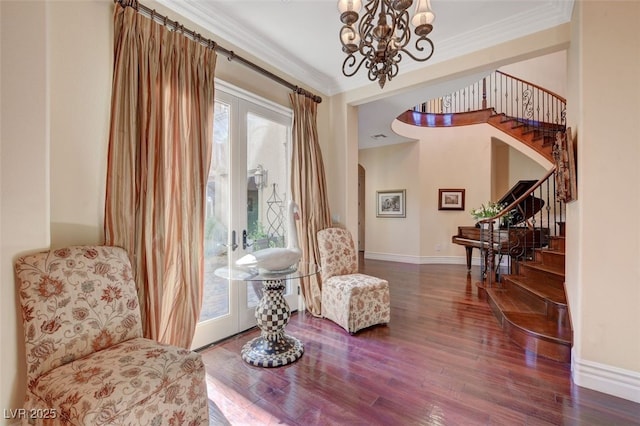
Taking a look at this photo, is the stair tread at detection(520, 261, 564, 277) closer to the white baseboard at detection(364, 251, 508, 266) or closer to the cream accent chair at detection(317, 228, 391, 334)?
the cream accent chair at detection(317, 228, 391, 334)

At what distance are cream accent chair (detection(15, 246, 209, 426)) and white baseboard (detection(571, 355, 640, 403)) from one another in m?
2.48

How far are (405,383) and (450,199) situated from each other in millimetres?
5283

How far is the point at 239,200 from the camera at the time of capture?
9.38ft

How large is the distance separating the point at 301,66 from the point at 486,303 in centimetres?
378

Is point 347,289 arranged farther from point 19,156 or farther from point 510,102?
point 510,102

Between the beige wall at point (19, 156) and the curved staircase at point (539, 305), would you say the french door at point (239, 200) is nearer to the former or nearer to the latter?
the beige wall at point (19, 156)

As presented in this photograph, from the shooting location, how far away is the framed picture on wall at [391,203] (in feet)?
22.4

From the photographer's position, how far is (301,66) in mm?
3346

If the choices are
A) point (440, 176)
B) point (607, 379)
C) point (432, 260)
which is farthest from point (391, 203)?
point (607, 379)

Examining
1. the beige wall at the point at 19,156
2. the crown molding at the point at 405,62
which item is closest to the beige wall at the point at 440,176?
the crown molding at the point at 405,62

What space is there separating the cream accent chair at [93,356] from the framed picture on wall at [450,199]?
6233 mm

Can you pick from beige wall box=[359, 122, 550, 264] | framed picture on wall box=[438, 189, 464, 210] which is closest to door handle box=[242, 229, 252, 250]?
beige wall box=[359, 122, 550, 264]

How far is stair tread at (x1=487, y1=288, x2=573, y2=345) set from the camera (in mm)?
2369

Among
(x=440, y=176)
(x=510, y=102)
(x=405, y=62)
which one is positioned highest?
(x=510, y=102)
